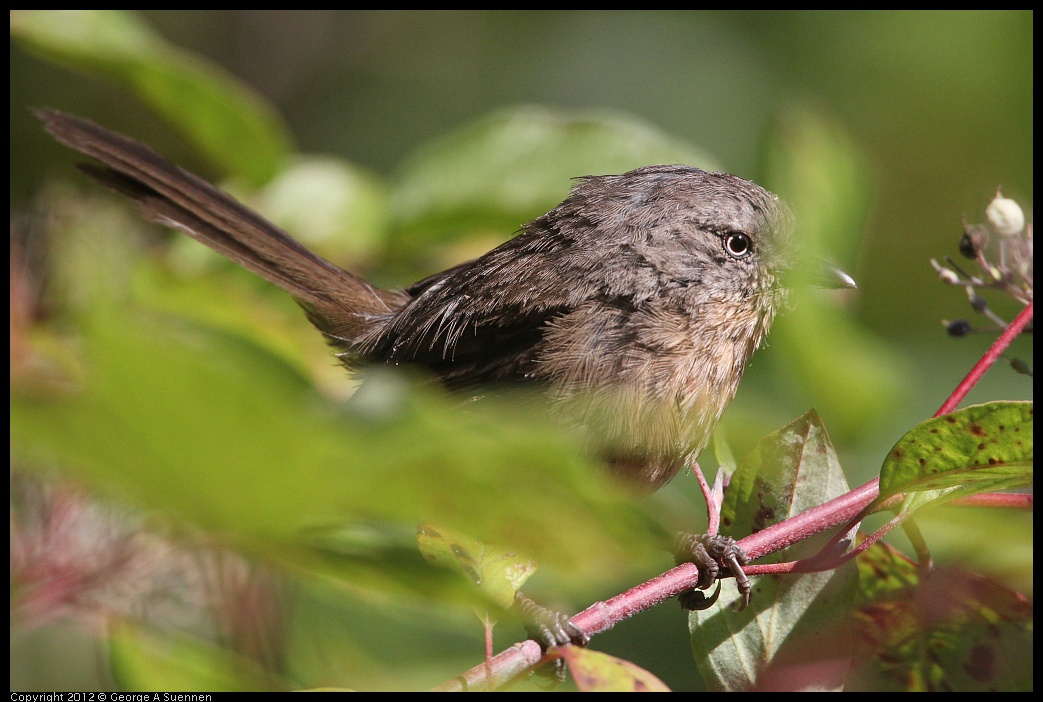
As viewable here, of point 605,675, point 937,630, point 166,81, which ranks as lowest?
point 937,630

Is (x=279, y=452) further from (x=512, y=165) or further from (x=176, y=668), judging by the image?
(x=512, y=165)

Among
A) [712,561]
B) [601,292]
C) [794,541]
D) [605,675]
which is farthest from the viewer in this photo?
[601,292]

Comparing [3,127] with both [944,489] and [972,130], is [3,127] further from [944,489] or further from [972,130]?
[972,130]

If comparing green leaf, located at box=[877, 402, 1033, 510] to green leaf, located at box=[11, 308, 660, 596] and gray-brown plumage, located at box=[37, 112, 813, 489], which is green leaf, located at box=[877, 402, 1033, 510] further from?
gray-brown plumage, located at box=[37, 112, 813, 489]

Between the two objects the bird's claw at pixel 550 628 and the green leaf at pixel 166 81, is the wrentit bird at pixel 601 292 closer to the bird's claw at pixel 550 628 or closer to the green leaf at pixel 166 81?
the green leaf at pixel 166 81

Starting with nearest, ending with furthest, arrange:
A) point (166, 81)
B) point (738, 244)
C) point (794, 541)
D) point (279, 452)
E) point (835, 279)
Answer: point (279, 452) → point (794, 541) → point (835, 279) → point (738, 244) → point (166, 81)

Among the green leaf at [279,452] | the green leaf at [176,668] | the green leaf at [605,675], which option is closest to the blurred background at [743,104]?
the green leaf at [605,675]

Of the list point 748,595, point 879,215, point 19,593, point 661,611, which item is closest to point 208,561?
point 19,593

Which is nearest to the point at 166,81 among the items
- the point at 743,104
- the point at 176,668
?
the point at 176,668
